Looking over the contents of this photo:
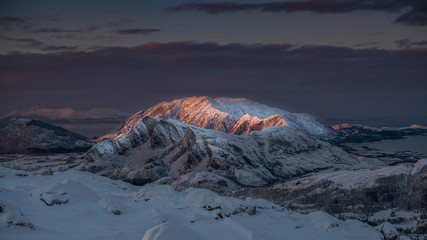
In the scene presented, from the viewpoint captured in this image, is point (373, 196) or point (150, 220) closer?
point (150, 220)

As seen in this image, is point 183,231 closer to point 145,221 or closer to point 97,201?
point 145,221

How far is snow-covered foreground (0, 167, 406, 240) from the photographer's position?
120 feet

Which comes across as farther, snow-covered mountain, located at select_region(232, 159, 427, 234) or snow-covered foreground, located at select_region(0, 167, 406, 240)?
snow-covered mountain, located at select_region(232, 159, 427, 234)

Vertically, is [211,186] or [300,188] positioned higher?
[300,188]

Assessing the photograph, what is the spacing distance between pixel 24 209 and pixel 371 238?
4016cm

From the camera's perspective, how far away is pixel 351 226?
5178 centimetres

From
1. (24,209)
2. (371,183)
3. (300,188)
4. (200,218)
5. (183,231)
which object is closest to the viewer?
(183,231)

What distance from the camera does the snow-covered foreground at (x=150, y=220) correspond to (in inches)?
1441

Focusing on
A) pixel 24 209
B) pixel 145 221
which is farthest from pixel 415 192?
pixel 24 209

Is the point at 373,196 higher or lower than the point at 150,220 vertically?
lower

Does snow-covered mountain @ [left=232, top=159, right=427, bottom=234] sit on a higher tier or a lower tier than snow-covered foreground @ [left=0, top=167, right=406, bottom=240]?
lower

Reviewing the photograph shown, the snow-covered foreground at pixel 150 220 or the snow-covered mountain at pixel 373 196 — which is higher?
the snow-covered foreground at pixel 150 220

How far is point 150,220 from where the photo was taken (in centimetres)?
4709

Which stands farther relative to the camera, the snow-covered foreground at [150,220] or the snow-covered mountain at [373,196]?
the snow-covered mountain at [373,196]
